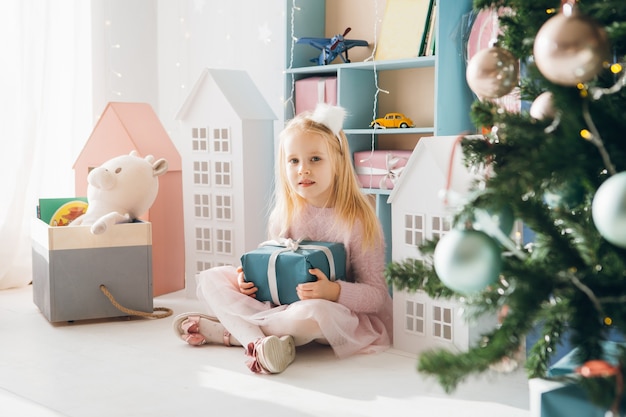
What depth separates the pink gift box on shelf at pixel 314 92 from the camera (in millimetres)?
2848

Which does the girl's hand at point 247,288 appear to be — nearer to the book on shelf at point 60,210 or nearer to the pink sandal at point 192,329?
the pink sandal at point 192,329

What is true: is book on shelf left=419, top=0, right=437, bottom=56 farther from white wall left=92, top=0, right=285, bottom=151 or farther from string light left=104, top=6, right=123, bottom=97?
string light left=104, top=6, right=123, bottom=97

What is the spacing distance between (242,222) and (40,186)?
1036 millimetres

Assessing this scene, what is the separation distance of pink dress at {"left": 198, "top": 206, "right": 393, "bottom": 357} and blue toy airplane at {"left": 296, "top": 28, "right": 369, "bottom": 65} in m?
0.74

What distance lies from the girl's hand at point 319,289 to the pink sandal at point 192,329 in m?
0.27

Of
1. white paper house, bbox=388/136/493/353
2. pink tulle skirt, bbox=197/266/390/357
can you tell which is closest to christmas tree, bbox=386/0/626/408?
white paper house, bbox=388/136/493/353

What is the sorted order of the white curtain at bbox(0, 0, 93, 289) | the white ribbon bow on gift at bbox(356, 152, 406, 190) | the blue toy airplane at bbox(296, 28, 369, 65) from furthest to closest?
the white curtain at bbox(0, 0, 93, 289) → the blue toy airplane at bbox(296, 28, 369, 65) → the white ribbon bow on gift at bbox(356, 152, 406, 190)

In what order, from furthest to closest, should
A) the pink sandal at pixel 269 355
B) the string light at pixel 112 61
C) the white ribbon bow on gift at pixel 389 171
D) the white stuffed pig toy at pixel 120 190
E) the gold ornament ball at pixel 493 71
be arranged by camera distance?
the string light at pixel 112 61, the white ribbon bow on gift at pixel 389 171, the white stuffed pig toy at pixel 120 190, the pink sandal at pixel 269 355, the gold ornament ball at pixel 493 71

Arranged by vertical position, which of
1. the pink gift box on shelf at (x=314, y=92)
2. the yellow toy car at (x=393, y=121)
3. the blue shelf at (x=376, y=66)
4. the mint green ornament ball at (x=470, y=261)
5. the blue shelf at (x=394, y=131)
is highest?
the blue shelf at (x=376, y=66)

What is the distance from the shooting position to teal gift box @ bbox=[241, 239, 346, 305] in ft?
7.06

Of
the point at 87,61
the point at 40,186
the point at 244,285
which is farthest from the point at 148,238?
the point at 87,61

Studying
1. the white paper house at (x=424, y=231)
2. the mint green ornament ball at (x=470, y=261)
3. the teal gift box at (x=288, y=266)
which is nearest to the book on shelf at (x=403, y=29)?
the white paper house at (x=424, y=231)

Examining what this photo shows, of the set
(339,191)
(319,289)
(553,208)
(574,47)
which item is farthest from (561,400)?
(339,191)

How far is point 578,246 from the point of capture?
3.30 ft
